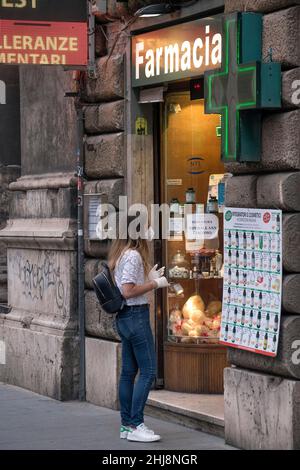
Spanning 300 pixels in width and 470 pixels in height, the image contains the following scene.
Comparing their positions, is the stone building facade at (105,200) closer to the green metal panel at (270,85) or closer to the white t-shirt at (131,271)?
the green metal panel at (270,85)

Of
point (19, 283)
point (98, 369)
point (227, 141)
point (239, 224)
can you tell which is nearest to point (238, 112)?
point (227, 141)

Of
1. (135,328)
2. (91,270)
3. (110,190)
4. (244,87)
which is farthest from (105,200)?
(244,87)

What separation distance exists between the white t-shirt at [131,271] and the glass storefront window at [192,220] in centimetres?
171

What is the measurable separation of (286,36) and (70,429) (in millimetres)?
3782

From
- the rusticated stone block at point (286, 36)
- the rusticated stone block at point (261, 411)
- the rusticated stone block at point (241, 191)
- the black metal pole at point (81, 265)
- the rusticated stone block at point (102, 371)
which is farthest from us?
the black metal pole at point (81, 265)

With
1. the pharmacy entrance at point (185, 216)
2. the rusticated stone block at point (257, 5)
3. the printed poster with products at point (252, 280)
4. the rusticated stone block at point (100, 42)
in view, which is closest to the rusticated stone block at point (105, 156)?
the pharmacy entrance at point (185, 216)

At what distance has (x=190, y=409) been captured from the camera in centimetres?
1005

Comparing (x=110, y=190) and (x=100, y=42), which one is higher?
A: (x=100, y=42)

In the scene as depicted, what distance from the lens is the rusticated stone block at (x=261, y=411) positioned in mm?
8367

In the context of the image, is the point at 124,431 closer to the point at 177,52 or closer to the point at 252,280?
the point at 252,280

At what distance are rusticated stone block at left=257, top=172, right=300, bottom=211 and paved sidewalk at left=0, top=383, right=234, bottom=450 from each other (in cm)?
191
